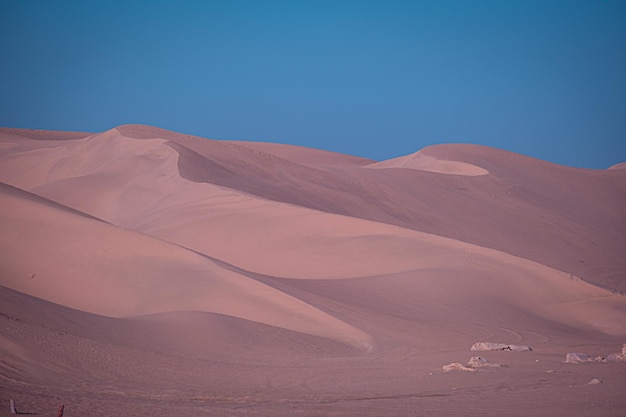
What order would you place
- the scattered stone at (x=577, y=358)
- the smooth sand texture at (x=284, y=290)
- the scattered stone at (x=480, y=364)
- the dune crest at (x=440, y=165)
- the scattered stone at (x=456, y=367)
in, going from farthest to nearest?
the dune crest at (x=440, y=165) → the scattered stone at (x=577, y=358) → the scattered stone at (x=480, y=364) → the scattered stone at (x=456, y=367) → the smooth sand texture at (x=284, y=290)

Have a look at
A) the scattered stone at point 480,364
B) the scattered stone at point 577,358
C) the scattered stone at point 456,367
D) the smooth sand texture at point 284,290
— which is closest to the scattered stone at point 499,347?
the smooth sand texture at point 284,290

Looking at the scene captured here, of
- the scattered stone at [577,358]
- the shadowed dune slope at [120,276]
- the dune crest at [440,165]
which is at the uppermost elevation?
the dune crest at [440,165]

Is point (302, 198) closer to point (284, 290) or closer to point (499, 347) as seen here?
point (284, 290)

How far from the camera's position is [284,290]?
17391mm

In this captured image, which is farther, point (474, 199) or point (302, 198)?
point (474, 199)

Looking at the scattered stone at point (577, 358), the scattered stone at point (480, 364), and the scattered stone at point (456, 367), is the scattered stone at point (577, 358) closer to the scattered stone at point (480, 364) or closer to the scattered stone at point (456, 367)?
the scattered stone at point (480, 364)

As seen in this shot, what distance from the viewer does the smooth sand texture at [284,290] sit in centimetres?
1009

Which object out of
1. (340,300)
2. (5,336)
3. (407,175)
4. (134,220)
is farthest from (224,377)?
(407,175)

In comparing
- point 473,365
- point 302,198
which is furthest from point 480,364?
point 302,198

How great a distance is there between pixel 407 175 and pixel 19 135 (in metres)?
31.3

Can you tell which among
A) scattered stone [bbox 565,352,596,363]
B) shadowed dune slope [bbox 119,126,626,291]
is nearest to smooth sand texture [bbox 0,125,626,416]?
shadowed dune slope [bbox 119,126,626,291]

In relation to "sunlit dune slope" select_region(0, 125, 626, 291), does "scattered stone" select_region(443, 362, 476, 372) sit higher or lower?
lower

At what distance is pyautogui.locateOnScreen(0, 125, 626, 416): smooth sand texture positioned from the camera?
10086 mm

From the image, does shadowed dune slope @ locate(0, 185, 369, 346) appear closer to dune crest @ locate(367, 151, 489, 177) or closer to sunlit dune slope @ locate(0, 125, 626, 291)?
sunlit dune slope @ locate(0, 125, 626, 291)
